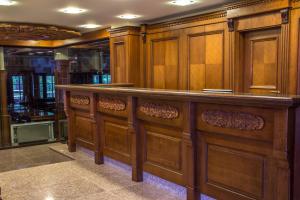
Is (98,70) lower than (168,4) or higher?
lower

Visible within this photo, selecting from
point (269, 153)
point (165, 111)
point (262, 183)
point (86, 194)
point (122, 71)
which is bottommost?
point (86, 194)

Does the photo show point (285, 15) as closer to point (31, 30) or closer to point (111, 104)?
point (111, 104)

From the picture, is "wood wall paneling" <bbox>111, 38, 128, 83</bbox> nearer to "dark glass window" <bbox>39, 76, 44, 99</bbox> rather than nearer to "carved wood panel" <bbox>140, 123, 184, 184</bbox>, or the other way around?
"carved wood panel" <bbox>140, 123, 184, 184</bbox>

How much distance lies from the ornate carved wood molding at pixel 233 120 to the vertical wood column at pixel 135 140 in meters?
1.06

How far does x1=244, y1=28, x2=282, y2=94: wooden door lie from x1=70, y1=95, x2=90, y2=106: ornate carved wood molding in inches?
89.5

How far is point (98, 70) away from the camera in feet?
29.6

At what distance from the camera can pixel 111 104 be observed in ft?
12.9

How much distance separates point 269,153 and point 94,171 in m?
2.44

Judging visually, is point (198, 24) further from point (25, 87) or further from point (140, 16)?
point (25, 87)

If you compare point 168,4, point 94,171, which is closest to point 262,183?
point 94,171

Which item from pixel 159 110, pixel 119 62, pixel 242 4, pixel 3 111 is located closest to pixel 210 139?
pixel 159 110

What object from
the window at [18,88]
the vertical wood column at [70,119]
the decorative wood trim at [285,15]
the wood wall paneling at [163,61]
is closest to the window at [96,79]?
the window at [18,88]

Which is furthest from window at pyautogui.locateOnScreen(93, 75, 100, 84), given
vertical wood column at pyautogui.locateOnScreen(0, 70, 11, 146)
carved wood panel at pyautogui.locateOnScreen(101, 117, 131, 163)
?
carved wood panel at pyautogui.locateOnScreen(101, 117, 131, 163)

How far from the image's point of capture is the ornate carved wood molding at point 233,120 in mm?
2230
